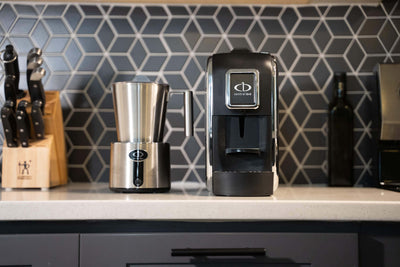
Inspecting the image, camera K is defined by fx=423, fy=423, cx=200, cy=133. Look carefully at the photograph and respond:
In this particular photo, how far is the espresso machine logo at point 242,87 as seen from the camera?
Result: 115cm

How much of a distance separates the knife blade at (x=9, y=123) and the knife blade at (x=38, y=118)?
6cm

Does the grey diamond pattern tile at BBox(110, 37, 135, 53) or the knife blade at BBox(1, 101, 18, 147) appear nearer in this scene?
the knife blade at BBox(1, 101, 18, 147)

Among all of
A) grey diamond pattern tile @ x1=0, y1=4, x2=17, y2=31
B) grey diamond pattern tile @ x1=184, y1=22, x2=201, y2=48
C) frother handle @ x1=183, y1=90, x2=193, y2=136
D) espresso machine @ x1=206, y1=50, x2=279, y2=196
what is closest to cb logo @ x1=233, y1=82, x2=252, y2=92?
espresso machine @ x1=206, y1=50, x2=279, y2=196

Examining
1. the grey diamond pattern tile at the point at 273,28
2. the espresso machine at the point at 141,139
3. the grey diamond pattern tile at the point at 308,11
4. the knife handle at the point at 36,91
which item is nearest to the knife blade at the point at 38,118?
the knife handle at the point at 36,91

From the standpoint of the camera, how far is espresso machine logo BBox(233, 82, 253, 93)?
45.3 inches

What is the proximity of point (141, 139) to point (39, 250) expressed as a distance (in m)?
0.42

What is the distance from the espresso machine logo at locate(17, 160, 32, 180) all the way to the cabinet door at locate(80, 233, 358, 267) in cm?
44

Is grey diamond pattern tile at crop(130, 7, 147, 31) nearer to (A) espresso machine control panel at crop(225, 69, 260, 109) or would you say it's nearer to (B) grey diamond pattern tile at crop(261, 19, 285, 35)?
(B) grey diamond pattern tile at crop(261, 19, 285, 35)

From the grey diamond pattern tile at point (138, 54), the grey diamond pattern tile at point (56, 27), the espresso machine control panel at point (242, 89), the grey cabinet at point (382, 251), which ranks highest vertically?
the grey diamond pattern tile at point (56, 27)

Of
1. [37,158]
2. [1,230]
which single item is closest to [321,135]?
[37,158]

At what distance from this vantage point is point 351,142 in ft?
4.99

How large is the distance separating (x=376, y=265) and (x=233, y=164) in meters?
0.43

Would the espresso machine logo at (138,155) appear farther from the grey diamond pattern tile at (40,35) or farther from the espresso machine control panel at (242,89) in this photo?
the grey diamond pattern tile at (40,35)

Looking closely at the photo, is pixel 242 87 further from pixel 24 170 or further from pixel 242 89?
pixel 24 170
